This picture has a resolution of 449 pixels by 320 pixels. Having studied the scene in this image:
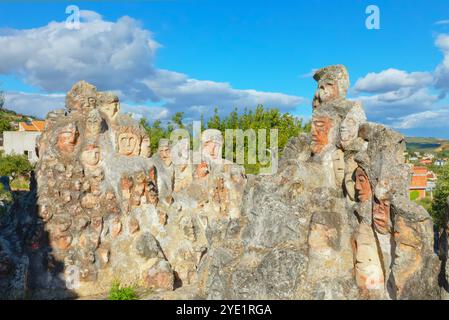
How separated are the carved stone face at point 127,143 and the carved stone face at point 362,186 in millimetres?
7028

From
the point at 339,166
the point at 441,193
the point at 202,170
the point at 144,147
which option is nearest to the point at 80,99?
the point at 144,147

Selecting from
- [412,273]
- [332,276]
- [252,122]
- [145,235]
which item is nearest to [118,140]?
[145,235]

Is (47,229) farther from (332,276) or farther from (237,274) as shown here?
(332,276)

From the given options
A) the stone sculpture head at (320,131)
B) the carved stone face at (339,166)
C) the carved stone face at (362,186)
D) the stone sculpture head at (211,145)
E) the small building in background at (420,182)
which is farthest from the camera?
the small building in background at (420,182)

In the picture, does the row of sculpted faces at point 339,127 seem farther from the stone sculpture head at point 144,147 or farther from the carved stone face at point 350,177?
the stone sculpture head at point 144,147

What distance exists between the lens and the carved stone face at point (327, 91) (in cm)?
1155

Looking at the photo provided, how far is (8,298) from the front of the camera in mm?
11328

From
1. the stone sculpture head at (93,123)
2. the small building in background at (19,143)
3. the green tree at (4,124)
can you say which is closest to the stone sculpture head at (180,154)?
the stone sculpture head at (93,123)

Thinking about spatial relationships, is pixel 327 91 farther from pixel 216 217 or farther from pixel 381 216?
pixel 216 217

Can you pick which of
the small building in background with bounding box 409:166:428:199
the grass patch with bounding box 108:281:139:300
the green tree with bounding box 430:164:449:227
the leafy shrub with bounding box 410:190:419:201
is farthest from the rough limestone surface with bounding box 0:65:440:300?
the small building in background with bounding box 409:166:428:199

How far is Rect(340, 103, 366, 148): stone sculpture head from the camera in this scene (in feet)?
33.6

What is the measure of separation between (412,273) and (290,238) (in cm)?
242

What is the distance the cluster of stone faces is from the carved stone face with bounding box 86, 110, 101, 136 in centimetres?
3

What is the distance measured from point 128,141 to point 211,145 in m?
3.19
